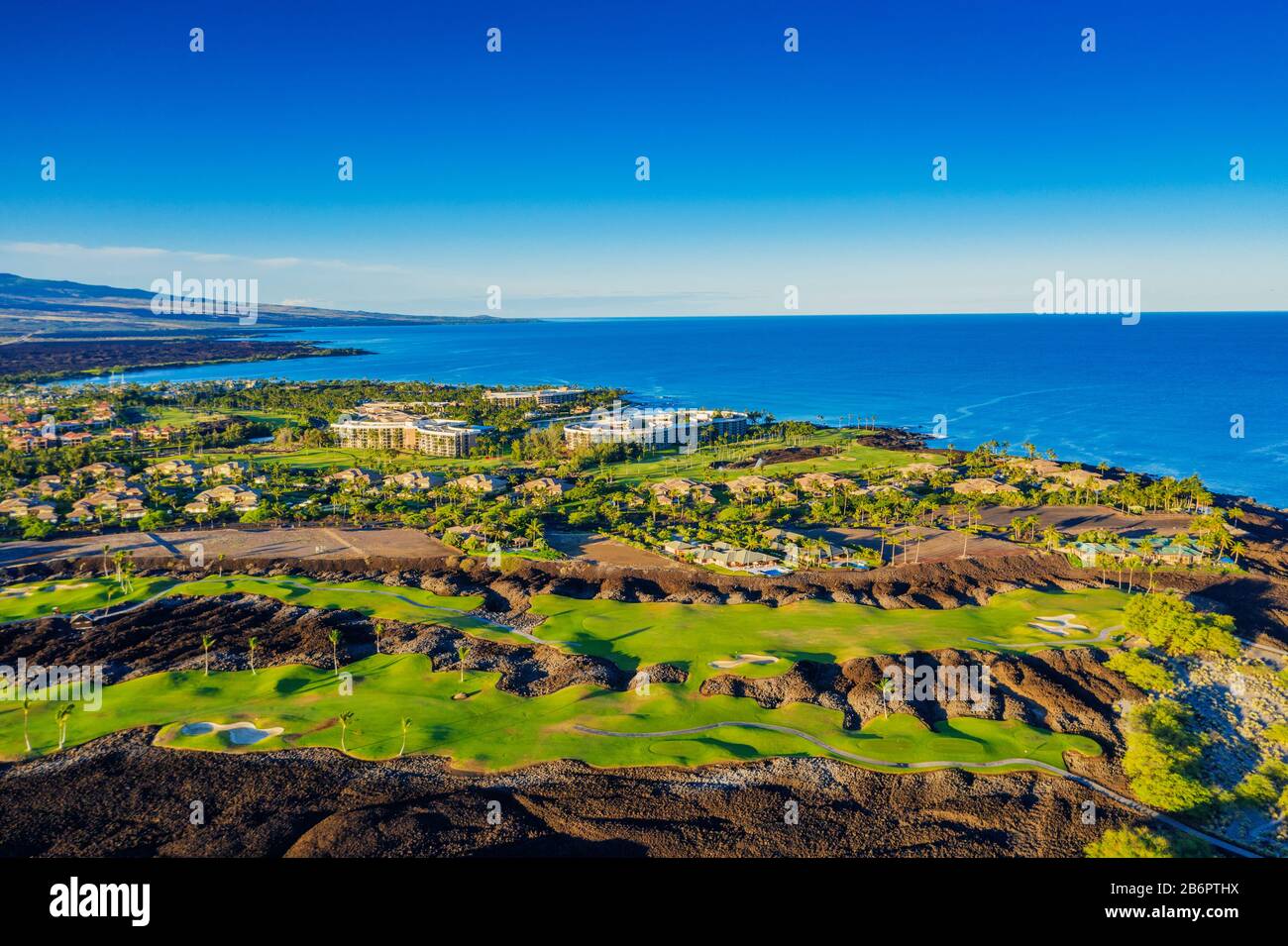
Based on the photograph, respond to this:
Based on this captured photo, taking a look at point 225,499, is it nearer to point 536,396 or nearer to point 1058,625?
point 1058,625

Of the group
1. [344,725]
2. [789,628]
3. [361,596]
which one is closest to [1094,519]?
[789,628]

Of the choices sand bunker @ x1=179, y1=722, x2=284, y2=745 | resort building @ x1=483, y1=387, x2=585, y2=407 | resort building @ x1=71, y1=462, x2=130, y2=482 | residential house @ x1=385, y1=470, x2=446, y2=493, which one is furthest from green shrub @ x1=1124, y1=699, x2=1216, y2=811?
resort building @ x1=483, y1=387, x2=585, y2=407

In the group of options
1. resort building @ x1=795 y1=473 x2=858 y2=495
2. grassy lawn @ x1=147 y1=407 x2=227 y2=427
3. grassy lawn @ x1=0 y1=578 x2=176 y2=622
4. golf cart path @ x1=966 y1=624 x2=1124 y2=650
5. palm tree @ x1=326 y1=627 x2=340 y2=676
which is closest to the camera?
palm tree @ x1=326 y1=627 x2=340 y2=676

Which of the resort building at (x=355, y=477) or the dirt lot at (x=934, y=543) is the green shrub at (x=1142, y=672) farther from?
the resort building at (x=355, y=477)

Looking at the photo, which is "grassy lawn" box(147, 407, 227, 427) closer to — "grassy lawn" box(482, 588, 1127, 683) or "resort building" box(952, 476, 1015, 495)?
"grassy lawn" box(482, 588, 1127, 683)

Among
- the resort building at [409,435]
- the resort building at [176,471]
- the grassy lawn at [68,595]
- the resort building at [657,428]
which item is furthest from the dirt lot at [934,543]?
the resort building at [176,471]
